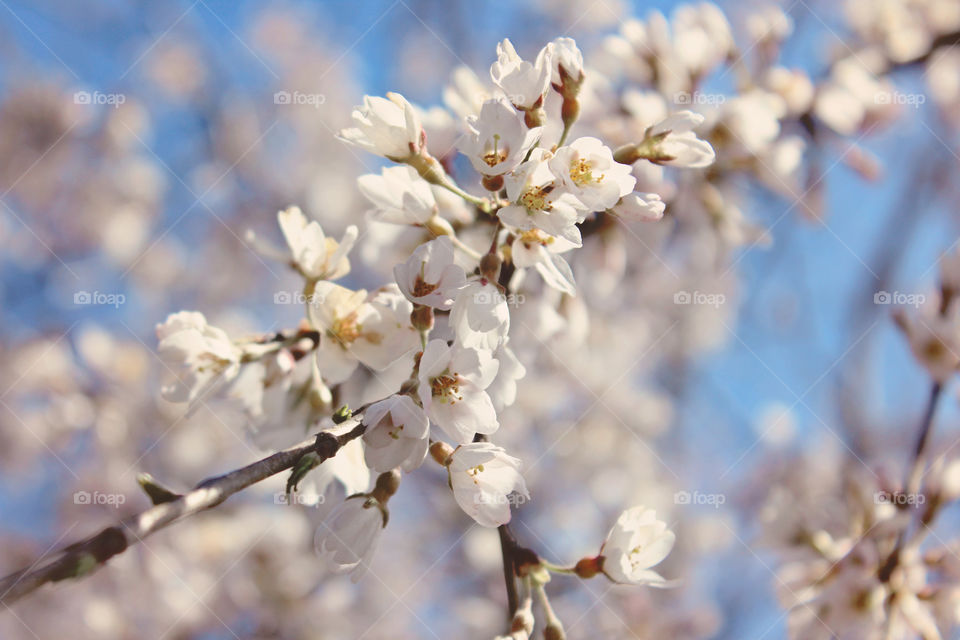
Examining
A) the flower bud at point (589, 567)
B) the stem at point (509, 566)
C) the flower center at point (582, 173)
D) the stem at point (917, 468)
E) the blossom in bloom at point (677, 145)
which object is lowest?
the stem at point (917, 468)

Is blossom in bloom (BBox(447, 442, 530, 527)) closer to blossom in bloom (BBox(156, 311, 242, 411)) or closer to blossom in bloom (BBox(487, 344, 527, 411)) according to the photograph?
blossom in bloom (BBox(487, 344, 527, 411))

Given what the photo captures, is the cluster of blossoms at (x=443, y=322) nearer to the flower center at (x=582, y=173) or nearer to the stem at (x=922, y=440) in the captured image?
the flower center at (x=582, y=173)

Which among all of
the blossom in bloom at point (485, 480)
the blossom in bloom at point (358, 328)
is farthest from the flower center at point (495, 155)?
the blossom in bloom at point (485, 480)

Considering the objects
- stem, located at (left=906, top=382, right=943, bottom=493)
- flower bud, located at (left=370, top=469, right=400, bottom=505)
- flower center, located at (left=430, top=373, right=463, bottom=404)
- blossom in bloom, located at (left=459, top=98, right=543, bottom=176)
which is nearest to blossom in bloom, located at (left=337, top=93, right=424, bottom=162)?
blossom in bloom, located at (left=459, top=98, right=543, bottom=176)

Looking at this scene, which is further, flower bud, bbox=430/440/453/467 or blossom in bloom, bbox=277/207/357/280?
blossom in bloom, bbox=277/207/357/280

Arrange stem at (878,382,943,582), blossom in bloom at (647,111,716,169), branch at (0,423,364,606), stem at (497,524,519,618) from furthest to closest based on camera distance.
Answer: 1. stem at (878,382,943,582)
2. blossom in bloom at (647,111,716,169)
3. stem at (497,524,519,618)
4. branch at (0,423,364,606)

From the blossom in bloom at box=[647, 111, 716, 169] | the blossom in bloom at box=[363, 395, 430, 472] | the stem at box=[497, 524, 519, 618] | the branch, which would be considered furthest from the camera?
the blossom in bloom at box=[647, 111, 716, 169]
